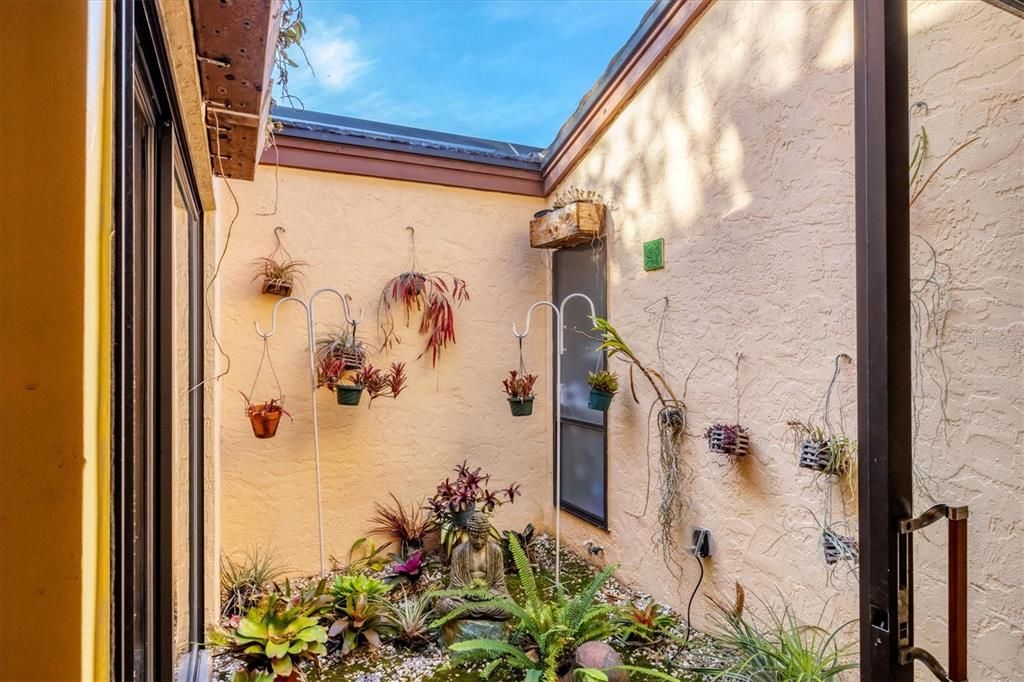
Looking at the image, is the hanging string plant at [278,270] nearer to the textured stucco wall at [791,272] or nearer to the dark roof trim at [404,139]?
the dark roof trim at [404,139]

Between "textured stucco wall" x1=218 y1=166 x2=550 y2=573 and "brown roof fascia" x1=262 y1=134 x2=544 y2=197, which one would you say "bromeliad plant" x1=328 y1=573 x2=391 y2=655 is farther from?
"brown roof fascia" x1=262 y1=134 x2=544 y2=197

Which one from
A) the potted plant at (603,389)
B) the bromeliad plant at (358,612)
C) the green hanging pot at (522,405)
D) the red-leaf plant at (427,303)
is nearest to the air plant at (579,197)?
the red-leaf plant at (427,303)

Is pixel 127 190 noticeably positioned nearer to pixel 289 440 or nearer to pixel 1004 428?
pixel 1004 428

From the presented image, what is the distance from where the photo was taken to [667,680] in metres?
1.99

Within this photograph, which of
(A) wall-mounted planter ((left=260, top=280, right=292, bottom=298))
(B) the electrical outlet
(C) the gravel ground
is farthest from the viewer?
(A) wall-mounted planter ((left=260, top=280, right=292, bottom=298))

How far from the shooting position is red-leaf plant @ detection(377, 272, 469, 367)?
348 centimetres

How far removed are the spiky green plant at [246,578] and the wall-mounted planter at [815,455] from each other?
2756mm

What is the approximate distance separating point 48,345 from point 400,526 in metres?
3.22

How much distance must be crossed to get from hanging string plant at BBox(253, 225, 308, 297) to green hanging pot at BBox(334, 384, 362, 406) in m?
0.71

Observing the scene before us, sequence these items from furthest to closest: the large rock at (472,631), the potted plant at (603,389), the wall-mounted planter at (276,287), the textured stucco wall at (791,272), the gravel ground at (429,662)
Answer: the wall-mounted planter at (276,287) → the potted plant at (603,389) → the large rock at (472,631) → the gravel ground at (429,662) → the textured stucco wall at (791,272)

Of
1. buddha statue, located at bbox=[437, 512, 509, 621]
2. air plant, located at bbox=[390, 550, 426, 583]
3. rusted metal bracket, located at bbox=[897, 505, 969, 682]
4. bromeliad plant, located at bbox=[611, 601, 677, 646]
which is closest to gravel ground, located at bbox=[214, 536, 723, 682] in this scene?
bromeliad plant, located at bbox=[611, 601, 677, 646]

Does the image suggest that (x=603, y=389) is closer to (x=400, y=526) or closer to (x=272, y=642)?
(x=400, y=526)

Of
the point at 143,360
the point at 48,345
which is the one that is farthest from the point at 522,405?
the point at 48,345

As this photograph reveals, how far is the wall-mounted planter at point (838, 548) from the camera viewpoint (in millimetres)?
1904
